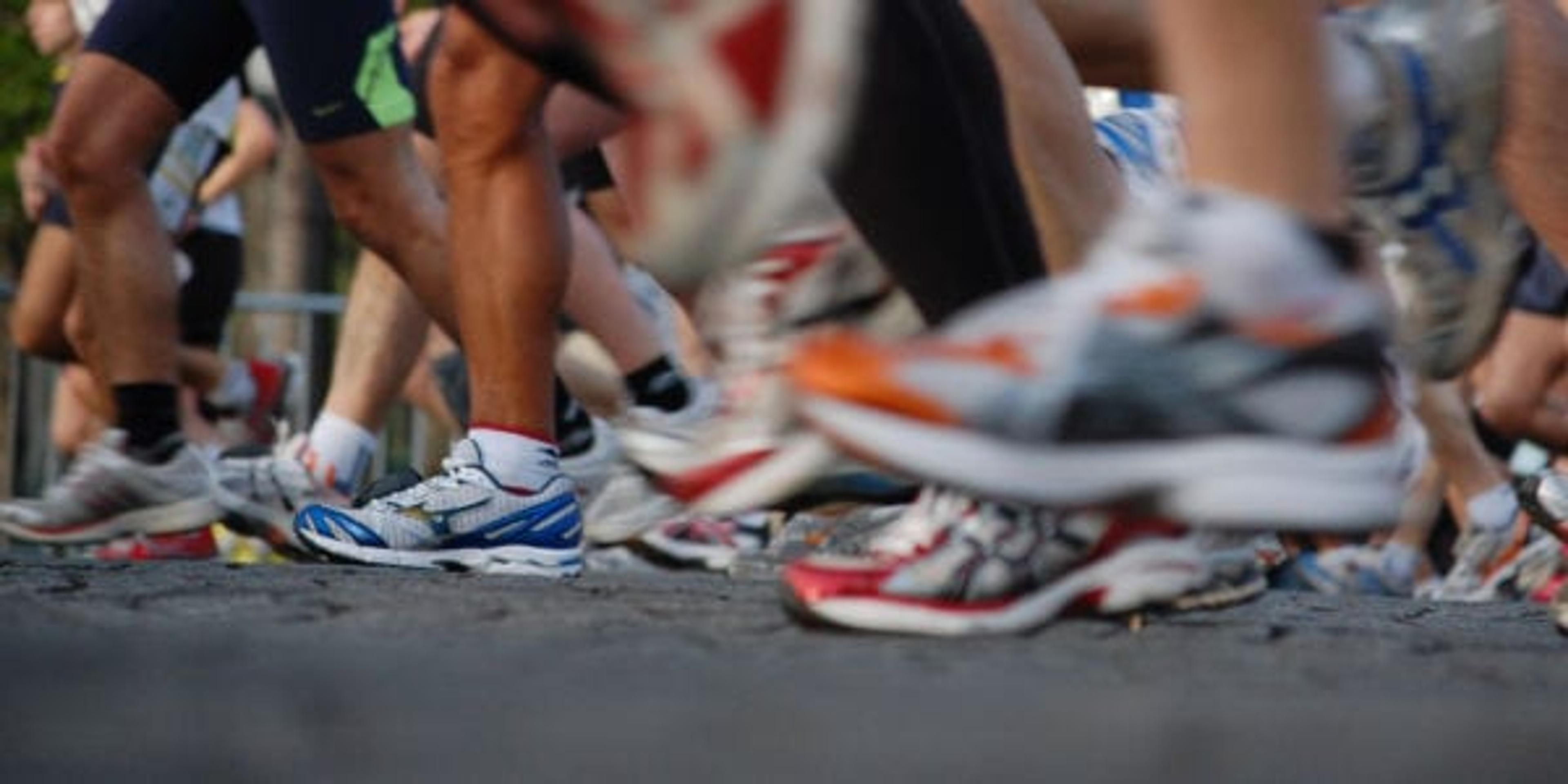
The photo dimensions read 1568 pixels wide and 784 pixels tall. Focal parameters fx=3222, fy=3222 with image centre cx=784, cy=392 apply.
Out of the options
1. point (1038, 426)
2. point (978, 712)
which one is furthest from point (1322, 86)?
point (978, 712)

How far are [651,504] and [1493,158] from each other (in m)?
2.62

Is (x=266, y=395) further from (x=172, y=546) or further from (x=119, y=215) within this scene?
(x=119, y=215)

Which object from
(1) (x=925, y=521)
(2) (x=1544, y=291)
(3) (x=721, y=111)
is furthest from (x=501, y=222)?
(2) (x=1544, y=291)

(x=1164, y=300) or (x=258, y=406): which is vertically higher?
(x=1164, y=300)

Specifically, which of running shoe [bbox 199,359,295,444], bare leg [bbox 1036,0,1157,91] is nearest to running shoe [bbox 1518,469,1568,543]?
bare leg [bbox 1036,0,1157,91]

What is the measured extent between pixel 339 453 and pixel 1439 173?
3.06 m

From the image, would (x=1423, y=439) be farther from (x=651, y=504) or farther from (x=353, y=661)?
(x=651, y=504)

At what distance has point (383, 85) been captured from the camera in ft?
16.9

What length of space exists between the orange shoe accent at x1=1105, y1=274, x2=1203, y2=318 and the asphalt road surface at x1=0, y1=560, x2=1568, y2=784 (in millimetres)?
235

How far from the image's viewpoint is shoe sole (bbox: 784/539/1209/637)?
2.54 m

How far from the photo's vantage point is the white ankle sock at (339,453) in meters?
5.88

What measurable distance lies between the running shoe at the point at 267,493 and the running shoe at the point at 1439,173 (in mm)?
2721

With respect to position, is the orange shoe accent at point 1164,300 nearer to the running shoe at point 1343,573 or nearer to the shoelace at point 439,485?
the shoelace at point 439,485

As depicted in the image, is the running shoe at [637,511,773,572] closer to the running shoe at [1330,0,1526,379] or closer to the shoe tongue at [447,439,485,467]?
the shoe tongue at [447,439,485,467]
